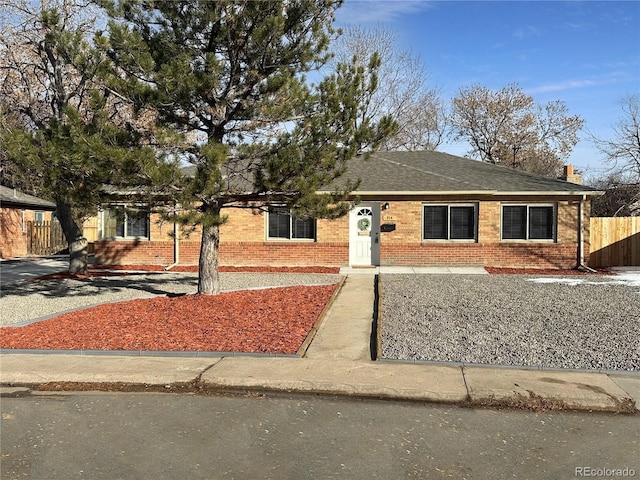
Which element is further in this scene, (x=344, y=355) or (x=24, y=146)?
(x=24, y=146)

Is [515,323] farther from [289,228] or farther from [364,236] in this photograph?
[289,228]

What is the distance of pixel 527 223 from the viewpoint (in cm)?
1753

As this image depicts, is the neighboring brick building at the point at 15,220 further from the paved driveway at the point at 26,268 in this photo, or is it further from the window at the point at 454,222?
the window at the point at 454,222

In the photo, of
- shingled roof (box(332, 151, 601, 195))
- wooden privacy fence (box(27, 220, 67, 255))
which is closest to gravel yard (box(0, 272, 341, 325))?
shingled roof (box(332, 151, 601, 195))

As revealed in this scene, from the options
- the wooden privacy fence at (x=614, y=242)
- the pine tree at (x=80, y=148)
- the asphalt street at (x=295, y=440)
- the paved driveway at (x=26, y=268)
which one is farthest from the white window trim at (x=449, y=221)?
the asphalt street at (x=295, y=440)

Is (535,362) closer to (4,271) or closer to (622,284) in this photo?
(622,284)

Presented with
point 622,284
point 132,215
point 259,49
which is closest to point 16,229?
point 132,215

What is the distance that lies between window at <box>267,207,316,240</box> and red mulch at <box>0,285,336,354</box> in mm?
6475

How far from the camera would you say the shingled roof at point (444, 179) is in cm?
1712

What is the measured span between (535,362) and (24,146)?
8072 mm

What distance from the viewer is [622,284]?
13.6 metres

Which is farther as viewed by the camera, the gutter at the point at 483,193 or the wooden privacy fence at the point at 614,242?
the wooden privacy fence at the point at 614,242

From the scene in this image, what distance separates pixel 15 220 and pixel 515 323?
79.4ft

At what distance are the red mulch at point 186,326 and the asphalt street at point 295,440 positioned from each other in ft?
6.82
